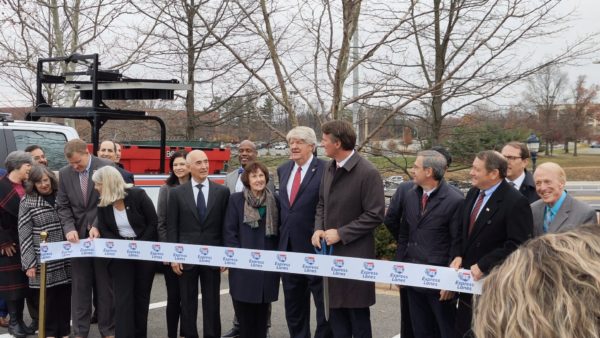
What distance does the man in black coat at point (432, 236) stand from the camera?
15.5 ft

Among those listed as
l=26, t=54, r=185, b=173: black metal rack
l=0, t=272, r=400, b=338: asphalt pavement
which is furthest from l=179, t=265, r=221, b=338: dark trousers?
l=26, t=54, r=185, b=173: black metal rack

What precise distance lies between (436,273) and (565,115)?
150 feet

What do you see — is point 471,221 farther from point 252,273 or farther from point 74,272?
point 74,272

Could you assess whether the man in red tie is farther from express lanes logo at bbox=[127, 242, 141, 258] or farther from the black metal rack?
the black metal rack

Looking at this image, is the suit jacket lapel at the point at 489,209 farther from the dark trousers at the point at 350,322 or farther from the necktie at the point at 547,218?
the dark trousers at the point at 350,322

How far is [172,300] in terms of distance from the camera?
5867 mm

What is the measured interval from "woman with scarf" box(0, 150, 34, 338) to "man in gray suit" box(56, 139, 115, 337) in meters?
0.53

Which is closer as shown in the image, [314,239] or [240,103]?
[314,239]

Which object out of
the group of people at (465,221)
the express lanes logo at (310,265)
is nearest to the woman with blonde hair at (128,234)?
the express lanes logo at (310,265)

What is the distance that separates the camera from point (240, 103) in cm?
1355

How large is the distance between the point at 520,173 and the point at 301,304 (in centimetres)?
252

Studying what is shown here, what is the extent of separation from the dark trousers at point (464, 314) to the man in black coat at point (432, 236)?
128mm

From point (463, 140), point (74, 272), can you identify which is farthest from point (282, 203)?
point (463, 140)

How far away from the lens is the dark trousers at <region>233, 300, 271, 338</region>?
538 centimetres
